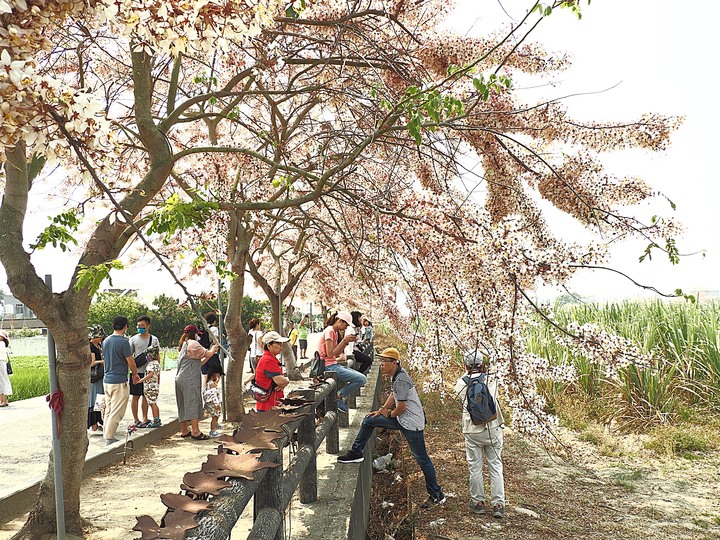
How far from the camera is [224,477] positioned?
2250 millimetres

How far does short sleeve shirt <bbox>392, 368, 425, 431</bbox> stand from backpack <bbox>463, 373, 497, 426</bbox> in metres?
0.71

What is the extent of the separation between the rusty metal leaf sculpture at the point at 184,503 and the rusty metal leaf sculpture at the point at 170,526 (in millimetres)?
27

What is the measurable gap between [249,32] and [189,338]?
22.2ft

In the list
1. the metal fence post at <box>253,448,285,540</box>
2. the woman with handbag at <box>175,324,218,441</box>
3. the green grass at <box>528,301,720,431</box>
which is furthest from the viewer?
the green grass at <box>528,301,720,431</box>

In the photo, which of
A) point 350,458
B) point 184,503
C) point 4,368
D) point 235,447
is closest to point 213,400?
point 350,458

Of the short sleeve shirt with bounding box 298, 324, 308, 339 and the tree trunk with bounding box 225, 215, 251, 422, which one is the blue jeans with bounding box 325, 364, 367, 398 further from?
the short sleeve shirt with bounding box 298, 324, 308, 339

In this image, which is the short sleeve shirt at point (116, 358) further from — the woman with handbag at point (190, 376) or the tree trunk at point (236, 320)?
the tree trunk at point (236, 320)

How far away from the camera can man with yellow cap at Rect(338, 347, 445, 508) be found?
6254 mm

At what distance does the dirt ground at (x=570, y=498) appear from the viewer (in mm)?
5711

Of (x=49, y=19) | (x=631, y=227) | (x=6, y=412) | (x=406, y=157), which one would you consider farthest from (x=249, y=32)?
(x=6, y=412)

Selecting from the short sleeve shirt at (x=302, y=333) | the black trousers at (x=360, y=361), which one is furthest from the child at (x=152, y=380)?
the short sleeve shirt at (x=302, y=333)

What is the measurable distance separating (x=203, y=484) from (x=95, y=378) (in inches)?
282

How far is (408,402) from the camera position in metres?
6.48

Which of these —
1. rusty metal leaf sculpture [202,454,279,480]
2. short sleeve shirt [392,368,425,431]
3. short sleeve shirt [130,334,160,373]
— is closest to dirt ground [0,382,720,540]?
short sleeve shirt [392,368,425,431]
